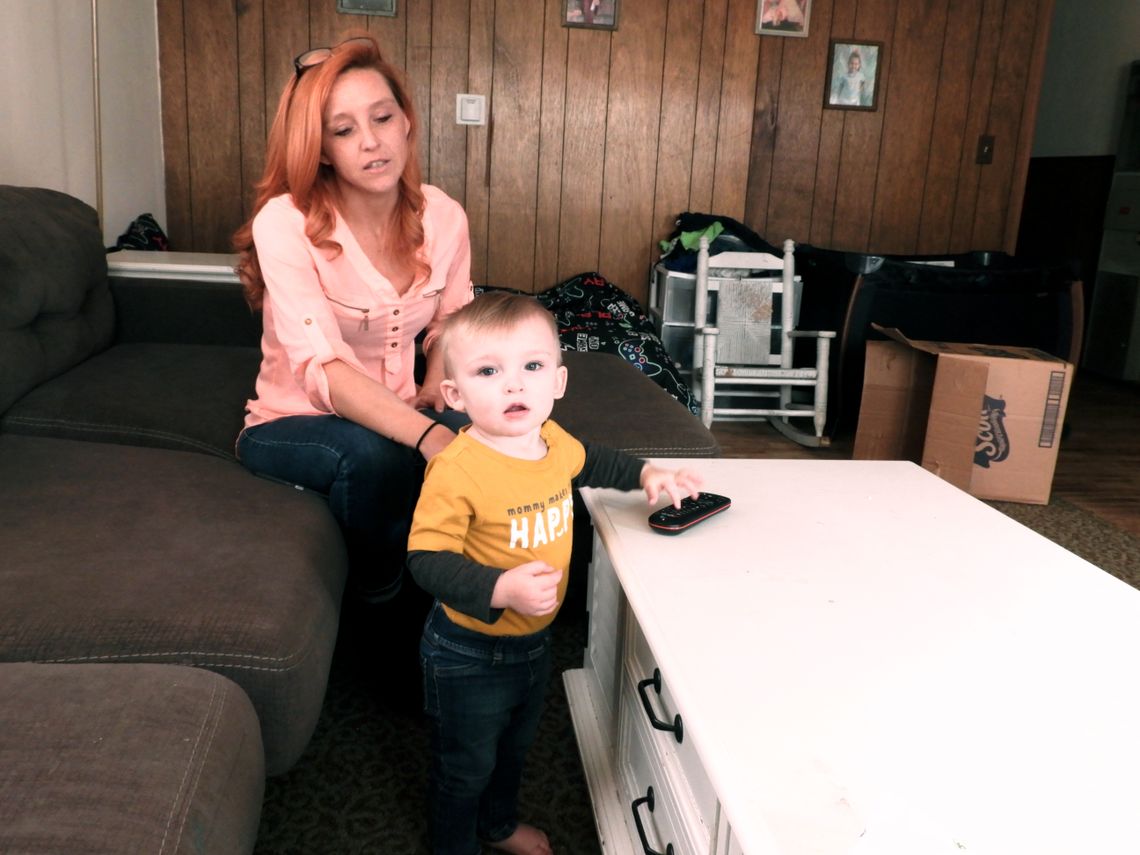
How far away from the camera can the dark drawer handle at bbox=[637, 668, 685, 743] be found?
966mm

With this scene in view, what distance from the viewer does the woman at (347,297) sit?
4.64ft

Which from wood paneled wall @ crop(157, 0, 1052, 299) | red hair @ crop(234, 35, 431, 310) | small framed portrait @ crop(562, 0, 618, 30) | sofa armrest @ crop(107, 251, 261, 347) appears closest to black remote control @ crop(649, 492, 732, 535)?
red hair @ crop(234, 35, 431, 310)

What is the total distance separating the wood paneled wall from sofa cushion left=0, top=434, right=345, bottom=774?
2.44 metres

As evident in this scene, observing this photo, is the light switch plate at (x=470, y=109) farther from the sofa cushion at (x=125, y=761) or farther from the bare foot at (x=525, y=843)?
the sofa cushion at (x=125, y=761)

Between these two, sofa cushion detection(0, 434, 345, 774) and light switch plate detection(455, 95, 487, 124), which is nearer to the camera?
sofa cushion detection(0, 434, 345, 774)

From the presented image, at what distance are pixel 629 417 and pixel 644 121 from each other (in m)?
2.22

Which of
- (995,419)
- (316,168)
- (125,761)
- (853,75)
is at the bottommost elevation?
(995,419)

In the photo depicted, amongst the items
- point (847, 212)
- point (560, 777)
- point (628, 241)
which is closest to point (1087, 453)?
point (847, 212)

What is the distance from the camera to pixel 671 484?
118cm

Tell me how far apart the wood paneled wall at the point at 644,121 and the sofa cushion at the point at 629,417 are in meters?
1.72

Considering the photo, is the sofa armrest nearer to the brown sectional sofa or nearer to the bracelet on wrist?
the brown sectional sofa

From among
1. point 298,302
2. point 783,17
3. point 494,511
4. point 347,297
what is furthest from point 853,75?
point 494,511

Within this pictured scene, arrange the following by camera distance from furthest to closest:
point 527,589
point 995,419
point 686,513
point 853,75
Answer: point 853,75 → point 995,419 → point 686,513 → point 527,589

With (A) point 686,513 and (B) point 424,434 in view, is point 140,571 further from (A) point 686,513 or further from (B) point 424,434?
(A) point 686,513
